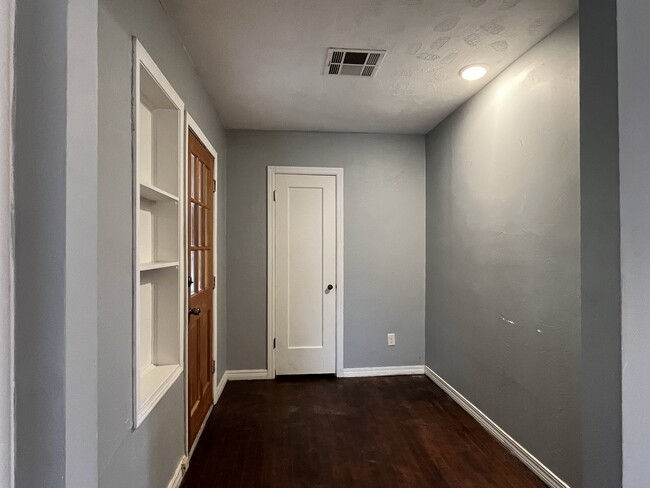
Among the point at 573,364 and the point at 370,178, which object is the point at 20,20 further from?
the point at 370,178

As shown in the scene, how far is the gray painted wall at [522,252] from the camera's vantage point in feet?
5.74

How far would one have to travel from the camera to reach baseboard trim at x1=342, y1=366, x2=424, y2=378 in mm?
3496

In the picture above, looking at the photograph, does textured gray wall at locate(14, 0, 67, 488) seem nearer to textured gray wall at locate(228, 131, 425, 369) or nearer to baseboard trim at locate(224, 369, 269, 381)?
textured gray wall at locate(228, 131, 425, 369)

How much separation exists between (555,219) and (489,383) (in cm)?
128

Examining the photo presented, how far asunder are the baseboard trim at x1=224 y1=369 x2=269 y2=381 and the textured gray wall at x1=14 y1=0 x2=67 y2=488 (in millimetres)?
2894

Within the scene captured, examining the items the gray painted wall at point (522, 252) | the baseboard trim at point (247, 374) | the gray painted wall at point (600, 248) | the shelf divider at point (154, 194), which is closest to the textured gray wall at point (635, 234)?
the gray painted wall at point (600, 248)

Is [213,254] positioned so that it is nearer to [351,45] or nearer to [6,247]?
[351,45]

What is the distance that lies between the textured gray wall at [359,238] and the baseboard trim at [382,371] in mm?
49

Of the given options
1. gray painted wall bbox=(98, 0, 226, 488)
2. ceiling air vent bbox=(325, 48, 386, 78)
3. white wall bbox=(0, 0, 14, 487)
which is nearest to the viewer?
white wall bbox=(0, 0, 14, 487)

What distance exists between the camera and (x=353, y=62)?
85.8 inches

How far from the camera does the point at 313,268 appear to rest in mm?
3492

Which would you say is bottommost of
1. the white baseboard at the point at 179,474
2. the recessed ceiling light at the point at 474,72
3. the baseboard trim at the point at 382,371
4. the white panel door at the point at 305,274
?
the baseboard trim at the point at 382,371

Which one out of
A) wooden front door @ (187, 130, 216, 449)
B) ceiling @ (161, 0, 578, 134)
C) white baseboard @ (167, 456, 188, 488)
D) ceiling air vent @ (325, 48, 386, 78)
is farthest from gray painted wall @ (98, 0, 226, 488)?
ceiling air vent @ (325, 48, 386, 78)

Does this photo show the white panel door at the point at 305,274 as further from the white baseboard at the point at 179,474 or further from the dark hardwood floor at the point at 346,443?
the white baseboard at the point at 179,474
